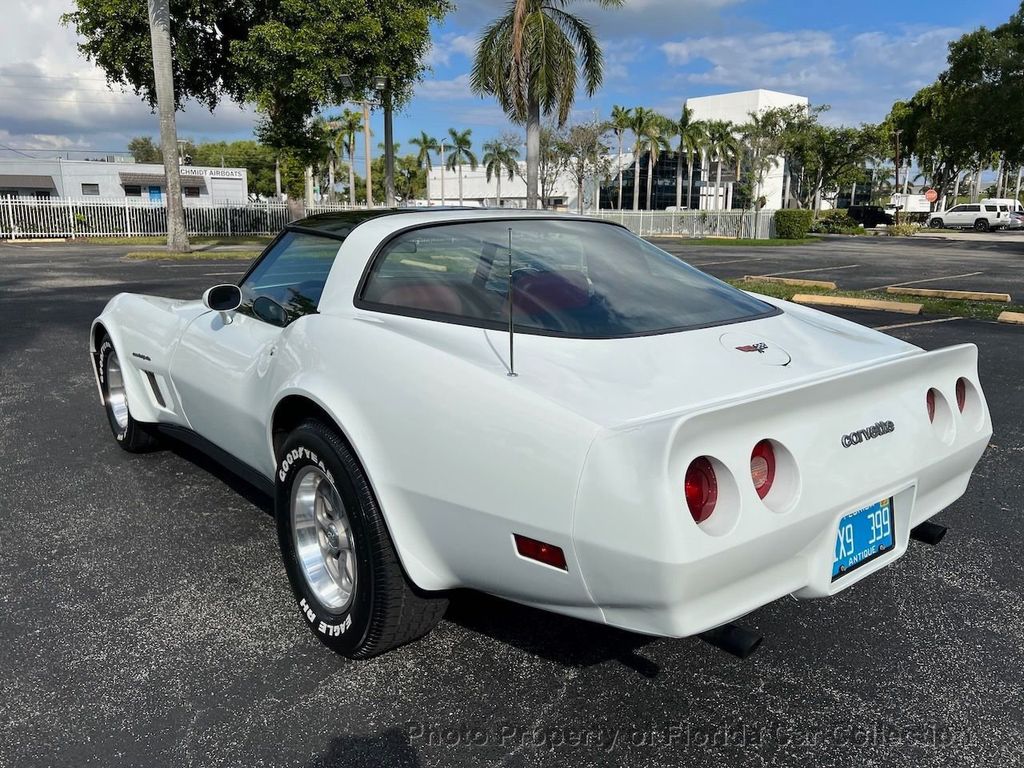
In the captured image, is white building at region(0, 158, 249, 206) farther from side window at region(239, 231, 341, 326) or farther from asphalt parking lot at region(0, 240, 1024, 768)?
asphalt parking lot at region(0, 240, 1024, 768)

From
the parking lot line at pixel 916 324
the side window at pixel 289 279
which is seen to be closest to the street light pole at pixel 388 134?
the parking lot line at pixel 916 324

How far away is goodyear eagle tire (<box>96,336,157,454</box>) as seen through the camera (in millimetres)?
4504

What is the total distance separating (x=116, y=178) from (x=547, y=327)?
64.4m

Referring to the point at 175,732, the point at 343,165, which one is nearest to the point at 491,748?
the point at 175,732

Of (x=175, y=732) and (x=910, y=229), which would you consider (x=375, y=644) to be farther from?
(x=910, y=229)

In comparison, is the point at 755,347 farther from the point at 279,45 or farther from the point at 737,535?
the point at 279,45

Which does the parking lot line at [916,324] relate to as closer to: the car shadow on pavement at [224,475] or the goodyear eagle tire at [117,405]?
the car shadow on pavement at [224,475]

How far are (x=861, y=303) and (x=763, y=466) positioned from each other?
389 inches

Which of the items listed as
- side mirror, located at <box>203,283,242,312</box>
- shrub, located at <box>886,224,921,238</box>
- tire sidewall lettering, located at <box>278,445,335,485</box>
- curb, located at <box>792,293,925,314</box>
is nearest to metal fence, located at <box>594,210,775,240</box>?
shrub, located at <box>886,224,921,238</box>

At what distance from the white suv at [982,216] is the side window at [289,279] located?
2127 inches

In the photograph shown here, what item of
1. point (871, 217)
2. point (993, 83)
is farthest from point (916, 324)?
point (871, 217)

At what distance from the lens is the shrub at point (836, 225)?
44.3 m

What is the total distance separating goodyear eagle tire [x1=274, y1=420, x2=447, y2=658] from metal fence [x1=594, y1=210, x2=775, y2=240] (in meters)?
35.1

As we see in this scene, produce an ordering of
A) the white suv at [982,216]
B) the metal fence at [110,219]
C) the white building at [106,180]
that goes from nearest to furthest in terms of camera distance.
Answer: the metal fence at [110,219] < the white suv at [982,216] < the white building at [106,180]
